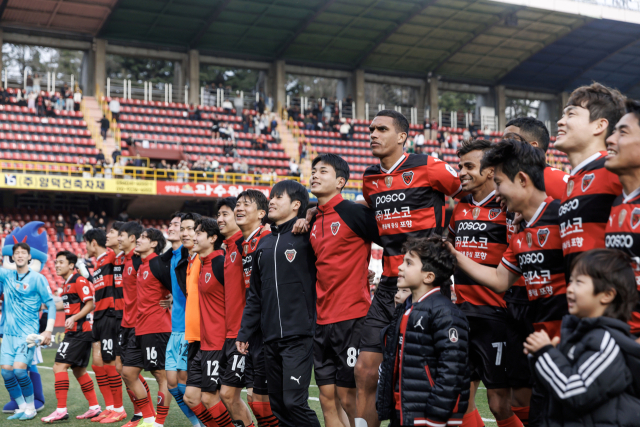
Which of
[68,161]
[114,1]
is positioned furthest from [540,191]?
[114,1]

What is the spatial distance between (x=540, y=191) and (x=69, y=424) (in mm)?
6692

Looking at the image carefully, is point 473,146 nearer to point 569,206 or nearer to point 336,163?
point 336,163

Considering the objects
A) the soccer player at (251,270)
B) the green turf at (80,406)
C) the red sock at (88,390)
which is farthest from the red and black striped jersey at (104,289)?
the soccer player at (251,270)

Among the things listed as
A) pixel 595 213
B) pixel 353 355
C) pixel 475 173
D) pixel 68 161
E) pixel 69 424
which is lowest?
pixel 69 424

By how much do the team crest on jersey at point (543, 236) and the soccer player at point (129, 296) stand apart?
5.60 meters

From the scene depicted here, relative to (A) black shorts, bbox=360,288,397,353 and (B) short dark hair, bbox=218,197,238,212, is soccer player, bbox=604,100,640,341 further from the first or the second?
(B) short dark hair, bbox=218,197,238,212

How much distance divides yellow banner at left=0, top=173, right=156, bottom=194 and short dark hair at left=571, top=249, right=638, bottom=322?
75.1ft

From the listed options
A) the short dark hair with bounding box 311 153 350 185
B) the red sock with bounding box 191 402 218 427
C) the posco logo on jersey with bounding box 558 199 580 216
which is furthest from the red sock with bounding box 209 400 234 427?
the posco logo on jersey with bounding box 558 199 580 216

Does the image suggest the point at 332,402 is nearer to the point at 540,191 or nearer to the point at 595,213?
the point at 540,191

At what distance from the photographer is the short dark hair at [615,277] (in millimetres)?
2889

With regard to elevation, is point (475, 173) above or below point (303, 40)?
below

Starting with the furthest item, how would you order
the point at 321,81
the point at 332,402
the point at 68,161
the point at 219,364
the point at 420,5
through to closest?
the point at 321,81 < the point at 420,5 < the point at 68,161 < the point at 219,364 < the point at 332,402

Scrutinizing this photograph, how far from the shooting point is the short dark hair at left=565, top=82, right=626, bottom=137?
3525 millimetres

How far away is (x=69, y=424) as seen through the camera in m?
8.03
